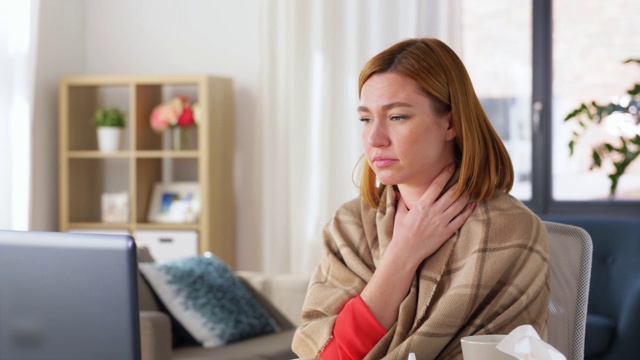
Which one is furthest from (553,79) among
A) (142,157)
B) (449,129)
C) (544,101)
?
(449,129)

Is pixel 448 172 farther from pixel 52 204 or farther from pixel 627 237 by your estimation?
pixel 52 204

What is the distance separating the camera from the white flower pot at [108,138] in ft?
16.5

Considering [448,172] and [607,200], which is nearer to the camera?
[448,172]

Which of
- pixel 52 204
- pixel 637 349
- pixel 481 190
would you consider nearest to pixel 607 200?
pixel 637 349

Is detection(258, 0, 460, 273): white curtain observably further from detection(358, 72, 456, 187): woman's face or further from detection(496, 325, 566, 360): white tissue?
detection(496, 325, 566, 360): white tissue

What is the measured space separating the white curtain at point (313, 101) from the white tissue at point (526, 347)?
3.93m

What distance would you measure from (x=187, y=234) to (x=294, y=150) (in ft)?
2.26

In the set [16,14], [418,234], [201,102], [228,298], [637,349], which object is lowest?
[637,349]

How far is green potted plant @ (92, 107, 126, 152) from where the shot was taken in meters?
5.02

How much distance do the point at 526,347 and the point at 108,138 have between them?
4.26m

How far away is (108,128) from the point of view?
16.5 ft

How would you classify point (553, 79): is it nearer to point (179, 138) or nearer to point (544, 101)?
point (544, 101)

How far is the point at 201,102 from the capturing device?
4.86 metres

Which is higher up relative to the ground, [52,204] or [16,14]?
[16,14]
